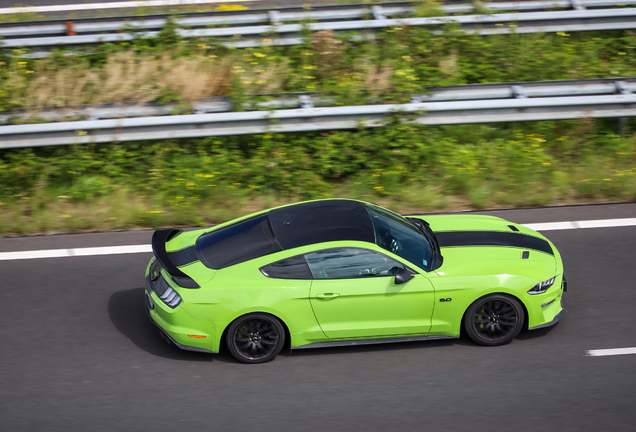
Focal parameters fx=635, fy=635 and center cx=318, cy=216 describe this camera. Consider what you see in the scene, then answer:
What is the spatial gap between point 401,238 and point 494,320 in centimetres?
114

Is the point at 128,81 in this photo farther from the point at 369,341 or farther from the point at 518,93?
the point at 369,341

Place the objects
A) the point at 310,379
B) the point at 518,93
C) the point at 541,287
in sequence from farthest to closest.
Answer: the point at 518,93 → the point at 541,287 → the point at 310,379

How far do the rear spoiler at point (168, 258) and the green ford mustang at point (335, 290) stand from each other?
1 cm

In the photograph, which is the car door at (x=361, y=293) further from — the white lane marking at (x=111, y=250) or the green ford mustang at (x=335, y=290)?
the white lane marking at (x=111, y=250)

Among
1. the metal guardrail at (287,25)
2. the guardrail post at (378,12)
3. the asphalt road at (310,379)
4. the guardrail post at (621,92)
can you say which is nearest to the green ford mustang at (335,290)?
the asphalt road at (310,379)

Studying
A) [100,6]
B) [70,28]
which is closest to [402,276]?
[70,28]

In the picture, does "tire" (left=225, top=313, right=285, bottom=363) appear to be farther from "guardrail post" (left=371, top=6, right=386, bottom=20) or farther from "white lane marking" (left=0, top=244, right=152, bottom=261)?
"guardrail post" (left=371, top=6, right=386, bottom=20)

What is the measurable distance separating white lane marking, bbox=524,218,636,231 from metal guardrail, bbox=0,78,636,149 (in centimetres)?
198

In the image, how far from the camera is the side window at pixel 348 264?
564cm

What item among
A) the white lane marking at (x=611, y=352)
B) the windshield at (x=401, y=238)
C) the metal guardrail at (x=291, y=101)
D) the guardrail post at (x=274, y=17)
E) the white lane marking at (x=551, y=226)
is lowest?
the white lane marking at (x=611, y=352)

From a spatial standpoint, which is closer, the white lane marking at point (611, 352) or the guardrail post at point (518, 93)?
the white lane marking at point (611, 352)

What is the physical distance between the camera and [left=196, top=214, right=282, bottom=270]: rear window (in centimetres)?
575

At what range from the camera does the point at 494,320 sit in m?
5.87

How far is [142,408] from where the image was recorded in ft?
17.3
